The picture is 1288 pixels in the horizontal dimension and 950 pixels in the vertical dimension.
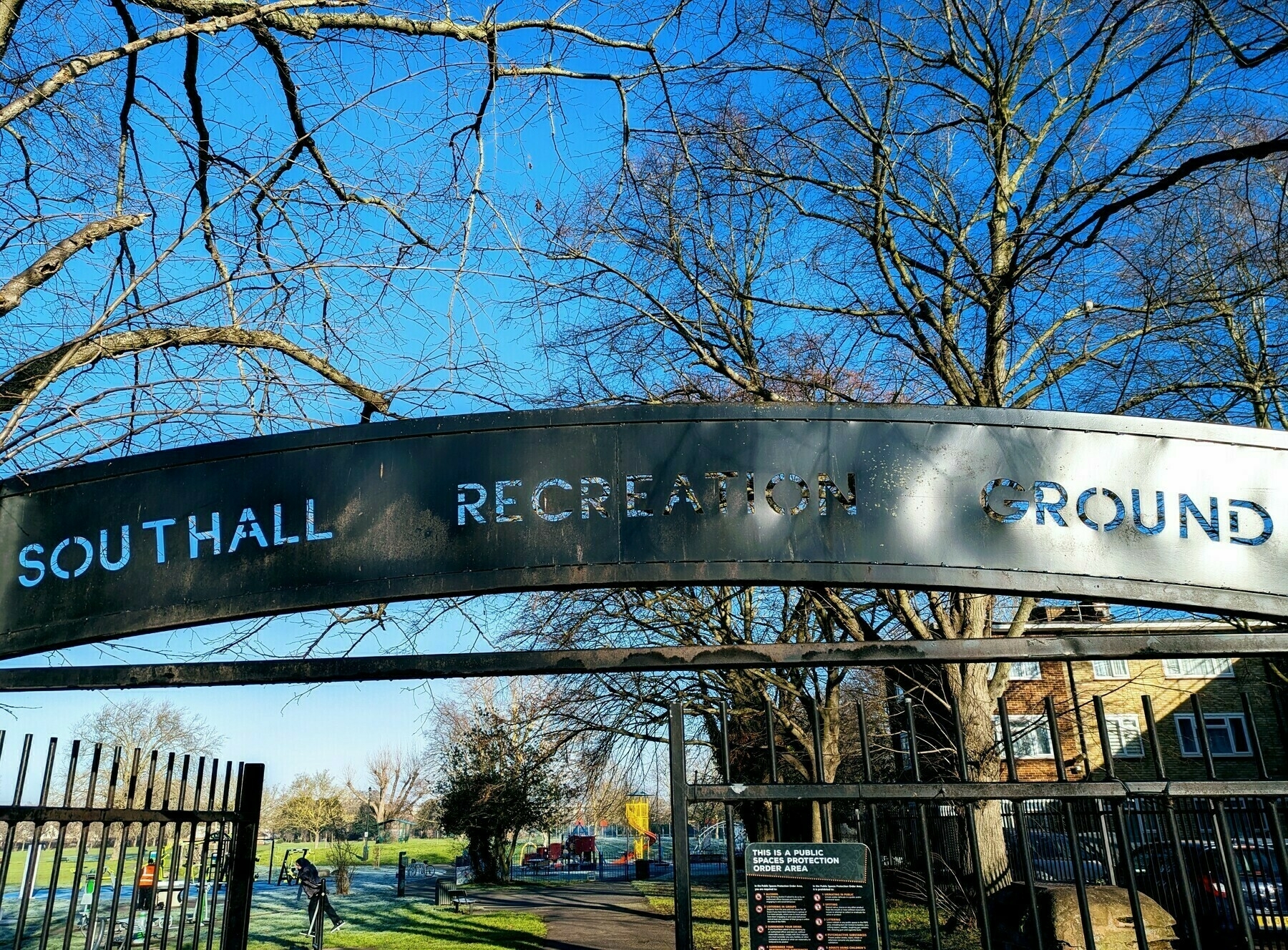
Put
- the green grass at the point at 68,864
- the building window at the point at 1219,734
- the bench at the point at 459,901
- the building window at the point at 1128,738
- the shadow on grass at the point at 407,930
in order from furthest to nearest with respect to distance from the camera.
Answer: the building window at the point at 1219,734 → the building window at the point at 1128,738 → the bench at the point at 459,901 → the green grass at the point at 68,864 → the shadow on grass at the point at 407,930

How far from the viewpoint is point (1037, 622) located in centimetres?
1312

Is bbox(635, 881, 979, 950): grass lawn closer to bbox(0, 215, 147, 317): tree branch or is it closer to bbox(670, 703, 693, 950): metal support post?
bbox(670, 703, 693, 950): metal support post

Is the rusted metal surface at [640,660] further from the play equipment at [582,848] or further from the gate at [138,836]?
the play equipment at [582,848]

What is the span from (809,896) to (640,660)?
1091 mm

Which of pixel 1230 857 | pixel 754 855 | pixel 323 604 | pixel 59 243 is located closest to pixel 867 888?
pixel 754 855

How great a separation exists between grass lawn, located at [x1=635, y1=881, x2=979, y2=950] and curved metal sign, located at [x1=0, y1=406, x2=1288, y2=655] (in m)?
1.52

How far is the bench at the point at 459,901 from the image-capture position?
66.3ft

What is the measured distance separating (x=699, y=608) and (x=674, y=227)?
5543 mm

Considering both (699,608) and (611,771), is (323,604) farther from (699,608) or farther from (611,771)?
(611,771)

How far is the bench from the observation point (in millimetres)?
20219

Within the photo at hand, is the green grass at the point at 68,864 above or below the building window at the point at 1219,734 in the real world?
below

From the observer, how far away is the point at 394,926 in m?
17.4

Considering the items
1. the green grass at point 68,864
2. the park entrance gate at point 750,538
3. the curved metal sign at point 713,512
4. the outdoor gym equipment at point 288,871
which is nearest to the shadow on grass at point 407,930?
the outdoor gym equipment at point 288,871

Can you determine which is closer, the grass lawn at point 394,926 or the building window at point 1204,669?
the grass lawn at point 394,926
